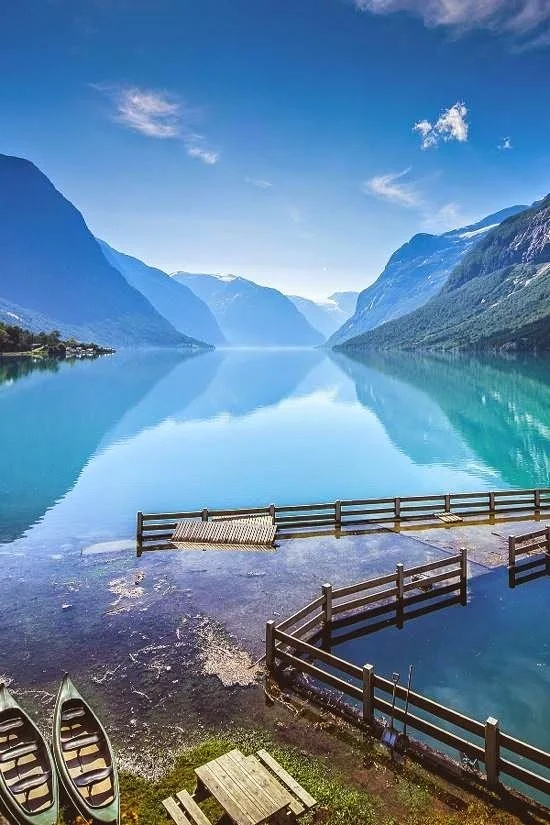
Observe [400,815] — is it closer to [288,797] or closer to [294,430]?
[288,797]

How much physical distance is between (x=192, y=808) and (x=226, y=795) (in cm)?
62

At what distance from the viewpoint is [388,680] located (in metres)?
15.2

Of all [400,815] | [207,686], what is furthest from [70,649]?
[400,815]

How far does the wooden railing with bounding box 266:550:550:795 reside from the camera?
10.4 m

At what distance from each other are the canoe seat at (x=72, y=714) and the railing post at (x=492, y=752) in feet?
27.5

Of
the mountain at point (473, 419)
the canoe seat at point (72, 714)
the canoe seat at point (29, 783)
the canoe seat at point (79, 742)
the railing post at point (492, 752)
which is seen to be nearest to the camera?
the canoe seat at point (29, 783)

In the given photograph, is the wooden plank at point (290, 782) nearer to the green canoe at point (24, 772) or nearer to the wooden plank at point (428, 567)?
the green canoe at point (24, 772)

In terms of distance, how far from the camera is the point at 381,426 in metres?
72.0

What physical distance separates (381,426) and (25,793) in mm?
65184

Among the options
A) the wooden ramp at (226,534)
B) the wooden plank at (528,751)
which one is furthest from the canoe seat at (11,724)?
the wooden ramp at (226,534)

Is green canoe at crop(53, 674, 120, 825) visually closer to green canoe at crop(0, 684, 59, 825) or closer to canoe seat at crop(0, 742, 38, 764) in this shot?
green canoe at crop(0, 684, 59, 825)

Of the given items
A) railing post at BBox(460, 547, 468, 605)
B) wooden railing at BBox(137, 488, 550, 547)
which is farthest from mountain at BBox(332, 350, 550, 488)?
railing post at BBox(460, 547, 468, 605)

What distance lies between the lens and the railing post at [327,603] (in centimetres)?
1722

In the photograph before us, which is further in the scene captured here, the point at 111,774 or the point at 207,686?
the point at 207,686
